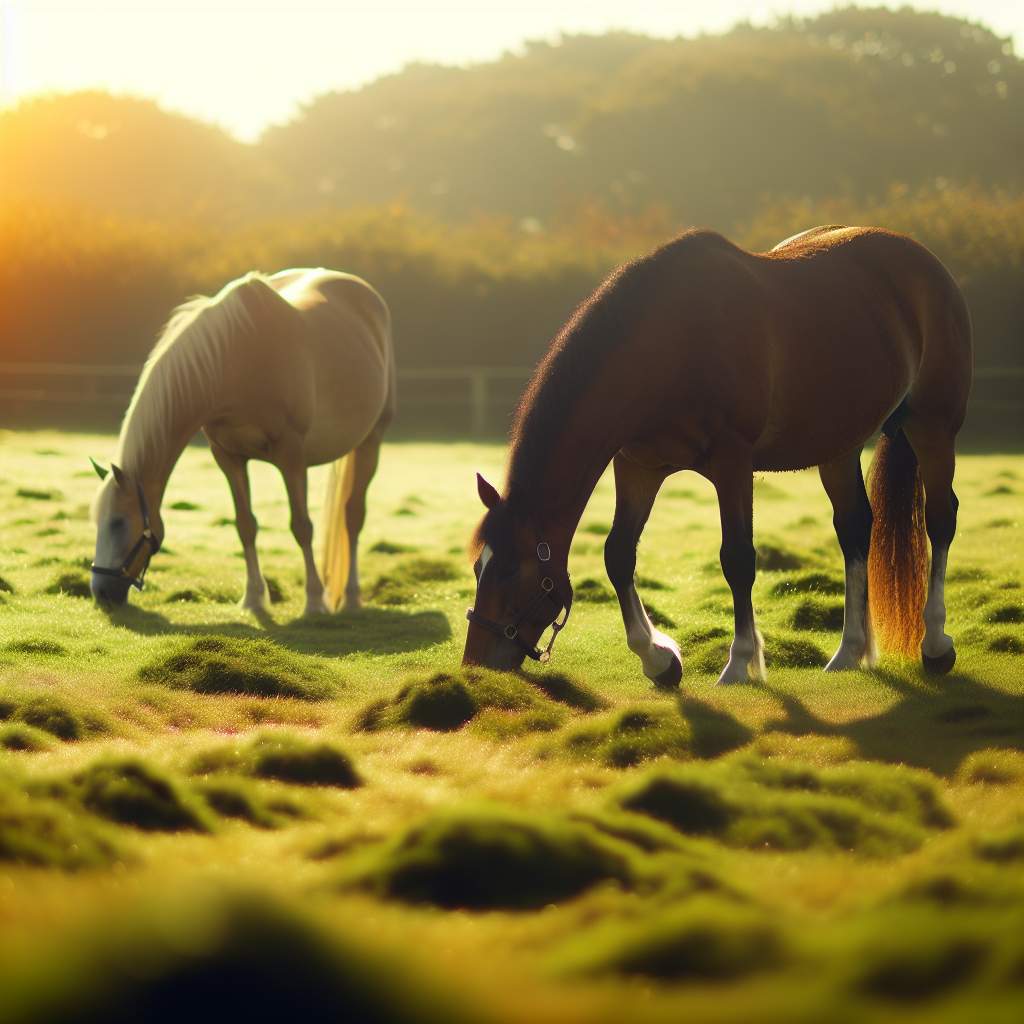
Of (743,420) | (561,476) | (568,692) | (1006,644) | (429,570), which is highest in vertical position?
(743,420)

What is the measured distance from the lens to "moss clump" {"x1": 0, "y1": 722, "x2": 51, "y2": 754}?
4625 millimetres

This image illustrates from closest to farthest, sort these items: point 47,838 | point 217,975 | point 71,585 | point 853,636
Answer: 1. point 217,975
2. point 47,838
3. point 853,636
4. point 71,585

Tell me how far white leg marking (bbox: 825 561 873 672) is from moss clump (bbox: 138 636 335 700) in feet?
7.49

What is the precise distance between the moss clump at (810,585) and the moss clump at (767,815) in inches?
163

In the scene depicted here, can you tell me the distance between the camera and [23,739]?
4.66 m

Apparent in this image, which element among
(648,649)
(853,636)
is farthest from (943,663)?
(648,649)

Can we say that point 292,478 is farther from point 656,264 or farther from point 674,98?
point 674,98

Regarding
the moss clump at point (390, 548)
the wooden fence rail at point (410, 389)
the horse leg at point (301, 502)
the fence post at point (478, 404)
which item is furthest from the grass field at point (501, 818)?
the wooden fence rail at point (410, 389)

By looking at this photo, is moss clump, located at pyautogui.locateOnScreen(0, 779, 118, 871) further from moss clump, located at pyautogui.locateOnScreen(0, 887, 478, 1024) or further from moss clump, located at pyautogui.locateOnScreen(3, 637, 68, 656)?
moss clump, located at pyautogui.locateOnScreen(3, 637, 68, 656)

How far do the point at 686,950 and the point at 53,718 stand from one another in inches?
122

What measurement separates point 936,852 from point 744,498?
8.23 feet

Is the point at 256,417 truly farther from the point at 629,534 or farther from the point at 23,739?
the point at 23,739

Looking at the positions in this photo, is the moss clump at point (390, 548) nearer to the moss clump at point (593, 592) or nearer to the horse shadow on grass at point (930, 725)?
the moss clump at point (593, 592)

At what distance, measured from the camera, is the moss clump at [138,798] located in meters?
3.69
